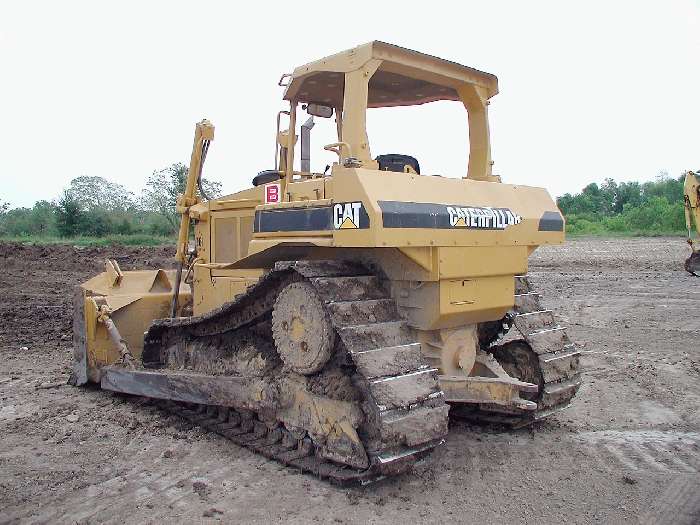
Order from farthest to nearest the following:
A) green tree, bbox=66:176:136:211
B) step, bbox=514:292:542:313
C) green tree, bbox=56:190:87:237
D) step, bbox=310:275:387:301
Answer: green tree, bbox=66:176:136:211, green tree, bbox=56:190:87:237, step, bbox=514:292:542:313, step, bbox=310:275:387:301

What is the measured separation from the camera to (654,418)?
5.79 m

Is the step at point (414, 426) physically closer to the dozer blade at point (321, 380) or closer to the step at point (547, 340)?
the dozer blade at point (321, 380)

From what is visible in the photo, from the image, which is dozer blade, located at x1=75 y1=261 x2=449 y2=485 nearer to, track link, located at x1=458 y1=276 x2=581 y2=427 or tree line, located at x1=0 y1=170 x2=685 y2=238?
track link, located at x1=458 y1=276 x2=581 y2=427

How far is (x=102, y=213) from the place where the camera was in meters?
36.5

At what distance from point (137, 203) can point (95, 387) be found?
44215mm

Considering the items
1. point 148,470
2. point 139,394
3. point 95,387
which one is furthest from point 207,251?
point 148,470

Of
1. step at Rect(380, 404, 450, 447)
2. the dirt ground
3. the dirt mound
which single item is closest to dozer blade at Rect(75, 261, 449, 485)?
step at Rect(380, 404, 450, 447)

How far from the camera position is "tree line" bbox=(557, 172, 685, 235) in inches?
1511

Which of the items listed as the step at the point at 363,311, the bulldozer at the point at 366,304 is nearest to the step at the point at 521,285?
the bulldozer at the point at 366,304

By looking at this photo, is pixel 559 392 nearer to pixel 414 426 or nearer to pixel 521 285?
pixel 521 285

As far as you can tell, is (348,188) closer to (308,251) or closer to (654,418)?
(308,251)

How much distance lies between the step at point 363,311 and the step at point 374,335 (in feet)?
0.19

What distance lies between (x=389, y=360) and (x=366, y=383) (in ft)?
0.76

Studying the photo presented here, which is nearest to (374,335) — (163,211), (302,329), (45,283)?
(302,329)
